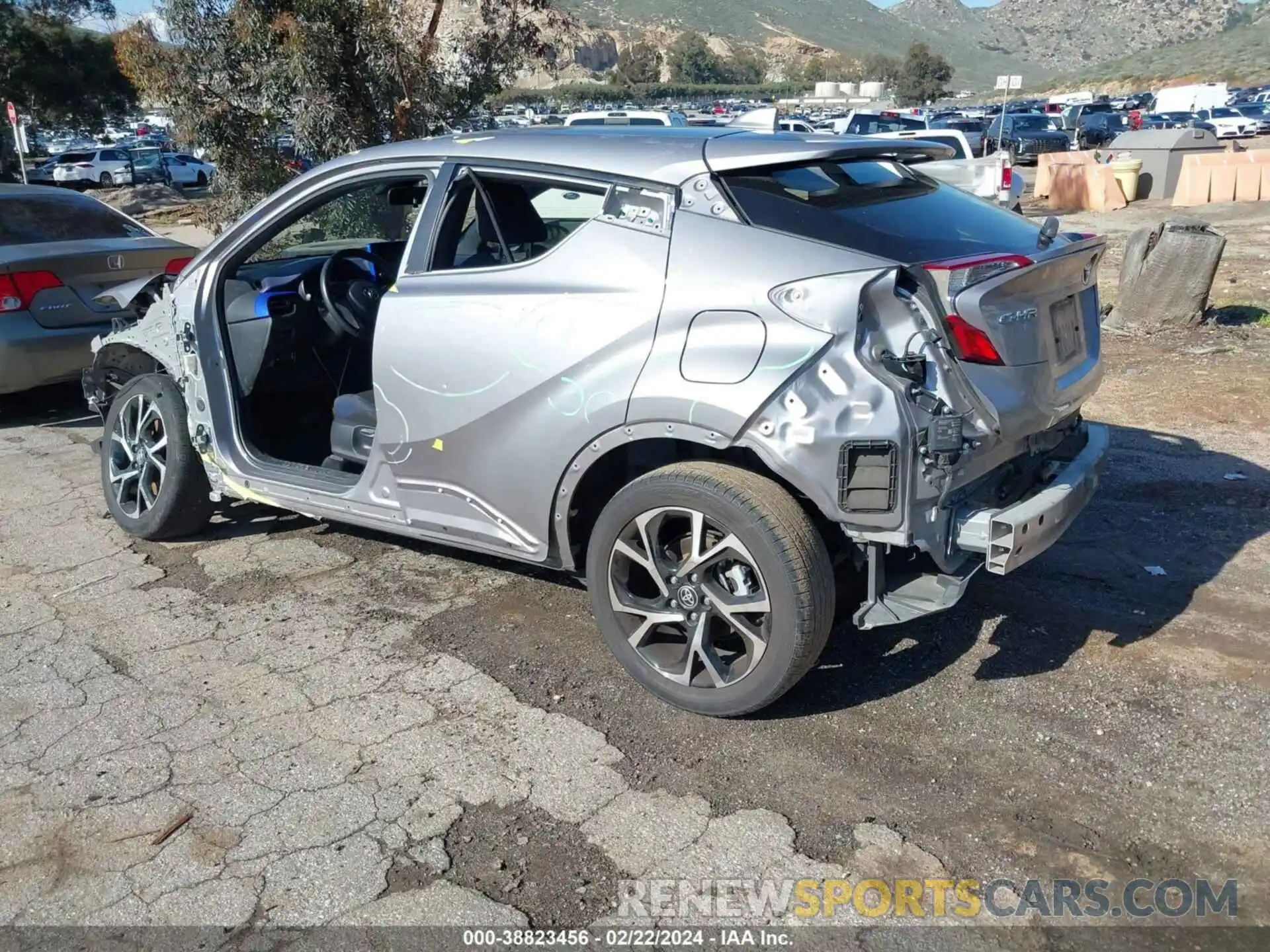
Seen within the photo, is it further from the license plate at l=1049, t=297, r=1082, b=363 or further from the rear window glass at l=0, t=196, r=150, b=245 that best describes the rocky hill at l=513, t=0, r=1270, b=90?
the license plate at l=1049, t=297, r=1082, b=363

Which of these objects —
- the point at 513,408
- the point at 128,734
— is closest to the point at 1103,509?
the point at 513,408

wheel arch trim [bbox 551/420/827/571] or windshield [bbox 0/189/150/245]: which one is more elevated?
windshield [bbox 0/189/150/245]

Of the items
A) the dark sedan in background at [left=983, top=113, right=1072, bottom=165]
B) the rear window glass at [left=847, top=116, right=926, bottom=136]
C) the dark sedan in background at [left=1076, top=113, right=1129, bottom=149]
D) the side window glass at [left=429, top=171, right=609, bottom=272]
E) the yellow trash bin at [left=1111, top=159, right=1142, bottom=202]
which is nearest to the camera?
the side window glass at [left=429, top=171, right=609, bottom=272]

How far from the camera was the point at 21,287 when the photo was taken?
691 centimetres

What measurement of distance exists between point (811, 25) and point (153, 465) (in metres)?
192

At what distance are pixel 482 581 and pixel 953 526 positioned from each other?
2.22m

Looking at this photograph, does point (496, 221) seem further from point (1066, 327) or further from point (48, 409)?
point (48, 409)

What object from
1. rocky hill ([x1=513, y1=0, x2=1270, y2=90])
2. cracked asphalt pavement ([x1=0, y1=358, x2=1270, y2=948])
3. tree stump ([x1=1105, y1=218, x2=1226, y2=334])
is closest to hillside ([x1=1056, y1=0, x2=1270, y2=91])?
rocky hill ([x1=513, y1=0, x2=1270, y2=90])

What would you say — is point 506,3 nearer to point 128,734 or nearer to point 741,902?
point 128,734

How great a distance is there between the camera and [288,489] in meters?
4.68

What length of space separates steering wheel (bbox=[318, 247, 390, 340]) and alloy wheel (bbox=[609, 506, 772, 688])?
94.0 inches

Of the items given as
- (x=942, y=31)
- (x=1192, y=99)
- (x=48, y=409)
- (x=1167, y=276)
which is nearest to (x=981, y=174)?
(x=1167, y=276)

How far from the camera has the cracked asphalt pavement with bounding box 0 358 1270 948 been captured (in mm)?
2881

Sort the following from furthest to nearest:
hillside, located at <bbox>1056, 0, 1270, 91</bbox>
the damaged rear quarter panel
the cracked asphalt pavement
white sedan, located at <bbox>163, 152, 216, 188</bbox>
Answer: hillside, located at <bbox>1056, 0, 1270, 91</bbox>, white sedan, located at <bbox>163, 152, 216, 188</bbox>, the damaged rear quarter panel, the cracked asphalt pavement
